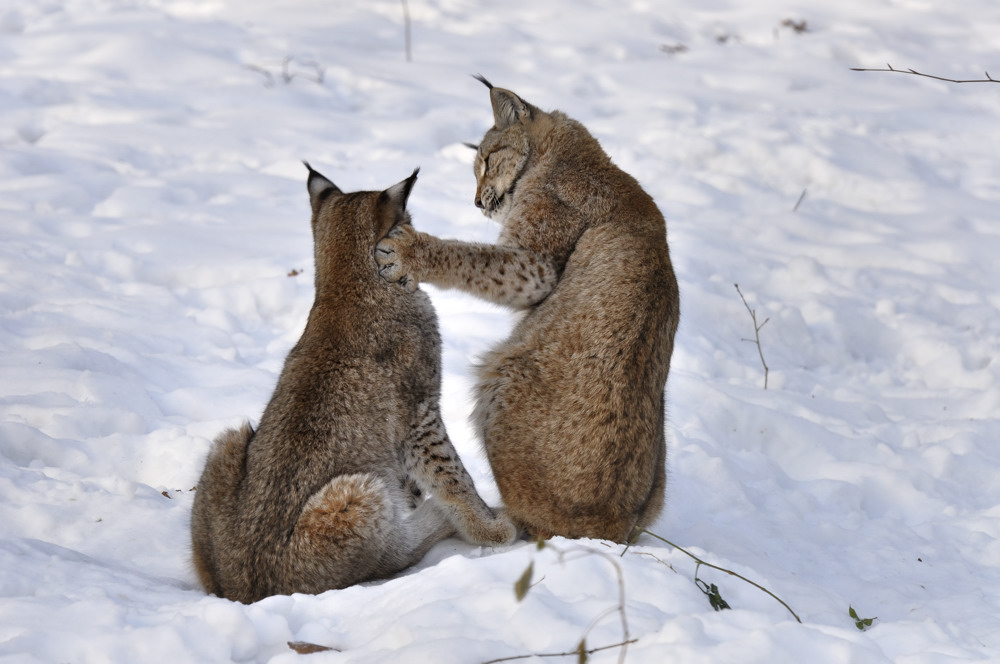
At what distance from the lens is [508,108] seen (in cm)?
516

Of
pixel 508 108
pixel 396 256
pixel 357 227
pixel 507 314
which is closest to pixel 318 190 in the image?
pixel 357 227

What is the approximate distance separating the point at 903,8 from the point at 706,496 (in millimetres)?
10550

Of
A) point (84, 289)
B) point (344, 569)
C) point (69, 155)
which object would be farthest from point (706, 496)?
→ point (69, 155)

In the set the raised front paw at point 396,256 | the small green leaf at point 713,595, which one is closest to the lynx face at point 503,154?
the raised front paw at point 396,256

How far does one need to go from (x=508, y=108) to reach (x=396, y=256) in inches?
57.6

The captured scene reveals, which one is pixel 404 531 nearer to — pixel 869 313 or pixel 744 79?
pixel 869 313

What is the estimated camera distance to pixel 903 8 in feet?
42.1

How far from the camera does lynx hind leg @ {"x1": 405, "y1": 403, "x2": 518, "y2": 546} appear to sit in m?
4.02

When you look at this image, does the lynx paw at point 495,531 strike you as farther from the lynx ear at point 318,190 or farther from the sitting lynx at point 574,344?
the lynx ear at point 318,190

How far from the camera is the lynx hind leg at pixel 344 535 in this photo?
3.49 m

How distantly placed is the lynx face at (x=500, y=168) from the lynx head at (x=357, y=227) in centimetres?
85

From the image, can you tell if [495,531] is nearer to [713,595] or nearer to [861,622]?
[713,595]

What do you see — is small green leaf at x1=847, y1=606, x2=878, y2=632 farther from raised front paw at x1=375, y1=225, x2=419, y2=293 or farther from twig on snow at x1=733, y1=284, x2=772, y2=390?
twig on snow at x1=733, y1=284, x2=772, y2=390

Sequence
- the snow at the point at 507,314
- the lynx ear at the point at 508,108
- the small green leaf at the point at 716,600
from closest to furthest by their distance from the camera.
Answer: the snow at the point at 507,314
the small green leaf at the point at 716,600
the lynx ear at the point at 508,108
